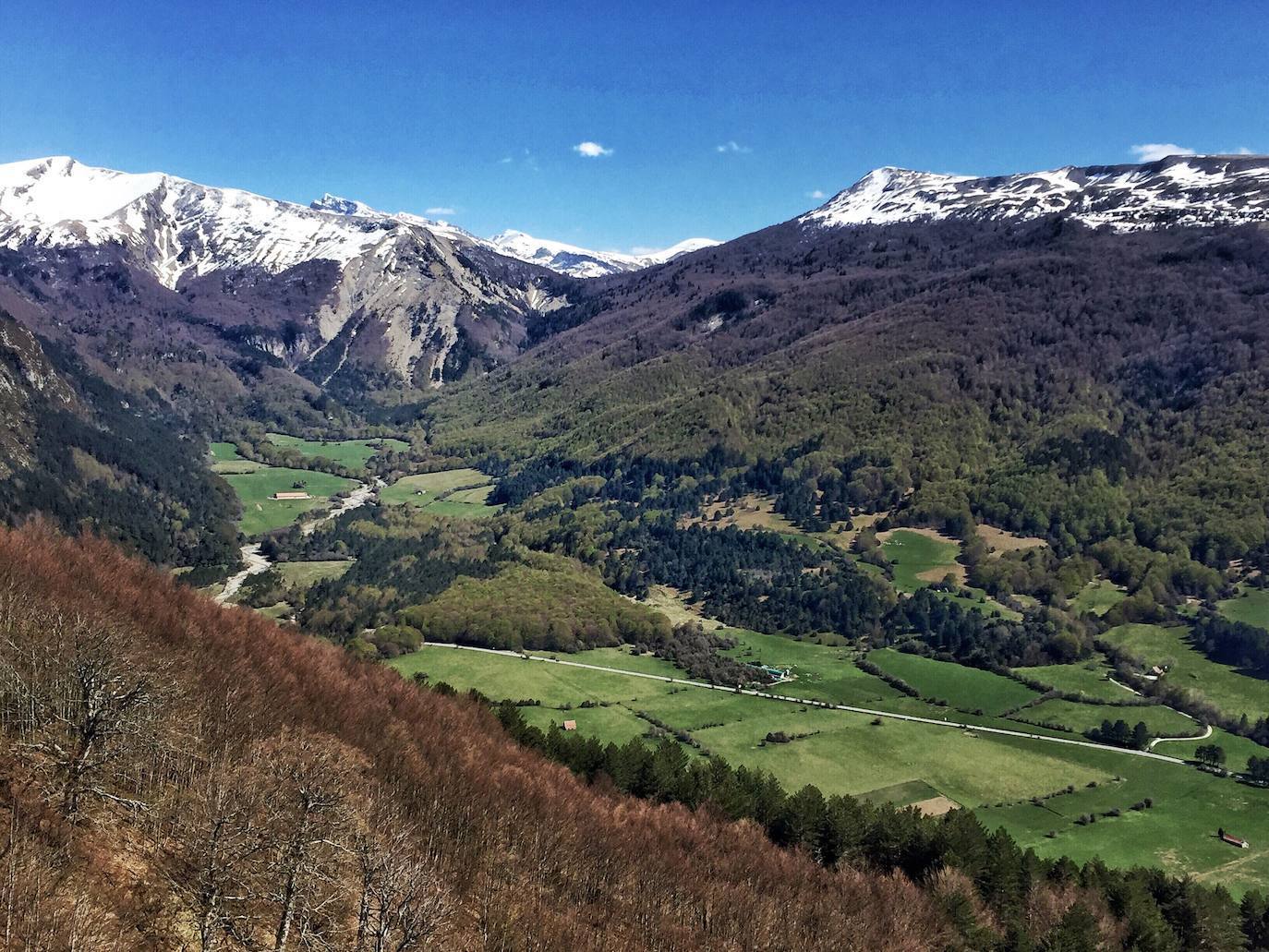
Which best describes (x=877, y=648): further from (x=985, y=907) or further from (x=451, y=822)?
(x=451, y=822)

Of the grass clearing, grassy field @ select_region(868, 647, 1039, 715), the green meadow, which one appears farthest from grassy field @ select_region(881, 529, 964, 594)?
the green meadow

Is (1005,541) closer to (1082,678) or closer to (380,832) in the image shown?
(1082,678)

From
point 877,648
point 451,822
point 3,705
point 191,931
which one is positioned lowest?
point 877,648

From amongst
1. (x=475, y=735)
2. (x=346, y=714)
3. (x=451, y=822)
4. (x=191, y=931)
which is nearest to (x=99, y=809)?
(x=191, y=931)

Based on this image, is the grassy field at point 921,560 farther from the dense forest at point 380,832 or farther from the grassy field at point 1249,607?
the dense forest at point 380,832

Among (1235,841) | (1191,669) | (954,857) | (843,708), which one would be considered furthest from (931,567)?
(954,857)

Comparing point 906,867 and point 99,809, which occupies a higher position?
point 99,809
